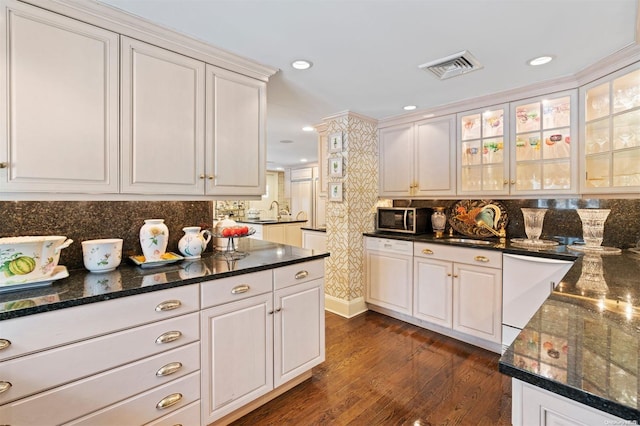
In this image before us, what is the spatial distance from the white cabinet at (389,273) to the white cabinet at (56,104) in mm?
2574

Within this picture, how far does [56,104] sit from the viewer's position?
4.70 feet

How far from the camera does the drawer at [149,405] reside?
1.29 m

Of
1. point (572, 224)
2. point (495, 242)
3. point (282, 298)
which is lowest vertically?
point (282, 298)

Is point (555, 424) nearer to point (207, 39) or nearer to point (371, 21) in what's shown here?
point (371, 21)

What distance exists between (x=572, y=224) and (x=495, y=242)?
66 centimetres

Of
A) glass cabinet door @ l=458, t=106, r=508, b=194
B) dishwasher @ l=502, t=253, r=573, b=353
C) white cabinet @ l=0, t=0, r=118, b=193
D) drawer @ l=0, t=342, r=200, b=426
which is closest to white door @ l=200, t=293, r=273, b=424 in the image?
drawer @ l=0, t=342, r=200, b=426

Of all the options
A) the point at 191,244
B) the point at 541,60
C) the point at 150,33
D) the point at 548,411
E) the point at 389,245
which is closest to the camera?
the point at 548,411

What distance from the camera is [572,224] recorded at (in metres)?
2.68

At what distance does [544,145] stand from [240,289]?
2761 mm

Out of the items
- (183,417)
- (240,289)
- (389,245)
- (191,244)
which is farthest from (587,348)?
(389,245)

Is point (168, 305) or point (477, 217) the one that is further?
point (477, 217)

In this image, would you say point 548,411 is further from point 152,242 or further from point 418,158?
point 418,158

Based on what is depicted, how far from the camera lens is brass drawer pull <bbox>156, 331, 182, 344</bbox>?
4.73 ft

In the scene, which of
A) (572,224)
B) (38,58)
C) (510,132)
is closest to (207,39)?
(38,58)
